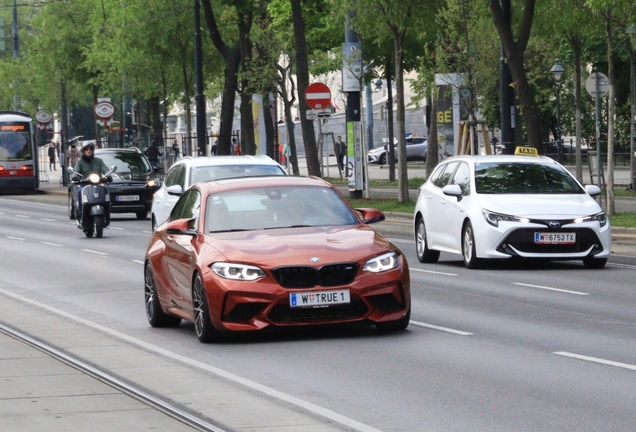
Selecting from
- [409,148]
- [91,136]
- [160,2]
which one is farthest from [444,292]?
[91,136]

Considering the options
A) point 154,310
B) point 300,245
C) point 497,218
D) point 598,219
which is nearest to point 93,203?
point 497,218

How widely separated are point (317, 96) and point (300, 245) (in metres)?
23.8

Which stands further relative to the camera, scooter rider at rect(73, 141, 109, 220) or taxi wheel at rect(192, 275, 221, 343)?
scooter rider at rect(73, 141, 109, 220)

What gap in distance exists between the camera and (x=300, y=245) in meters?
11.7

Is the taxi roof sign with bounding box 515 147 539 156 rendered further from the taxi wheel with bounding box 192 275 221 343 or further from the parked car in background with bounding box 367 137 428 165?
the parked car in background with bounding box 367 137 428 165

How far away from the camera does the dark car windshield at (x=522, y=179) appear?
19297mm

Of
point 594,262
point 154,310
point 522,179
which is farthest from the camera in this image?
point 522,179

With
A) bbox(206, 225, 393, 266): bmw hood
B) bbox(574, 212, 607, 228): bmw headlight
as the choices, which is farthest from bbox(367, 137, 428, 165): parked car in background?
bbox(206, 225, 393, 266): bmw hood

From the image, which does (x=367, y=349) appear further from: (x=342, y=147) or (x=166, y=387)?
(x=342, y=147)

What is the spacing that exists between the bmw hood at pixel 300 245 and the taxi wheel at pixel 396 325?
2.01 feet

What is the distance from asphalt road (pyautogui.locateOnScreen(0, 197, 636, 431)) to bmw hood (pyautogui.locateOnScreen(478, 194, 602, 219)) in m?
0.75

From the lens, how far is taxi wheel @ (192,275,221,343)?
11695 millimetres

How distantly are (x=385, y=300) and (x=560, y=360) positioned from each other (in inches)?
70.2

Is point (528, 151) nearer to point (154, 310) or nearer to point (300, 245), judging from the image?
point (154, 310)
